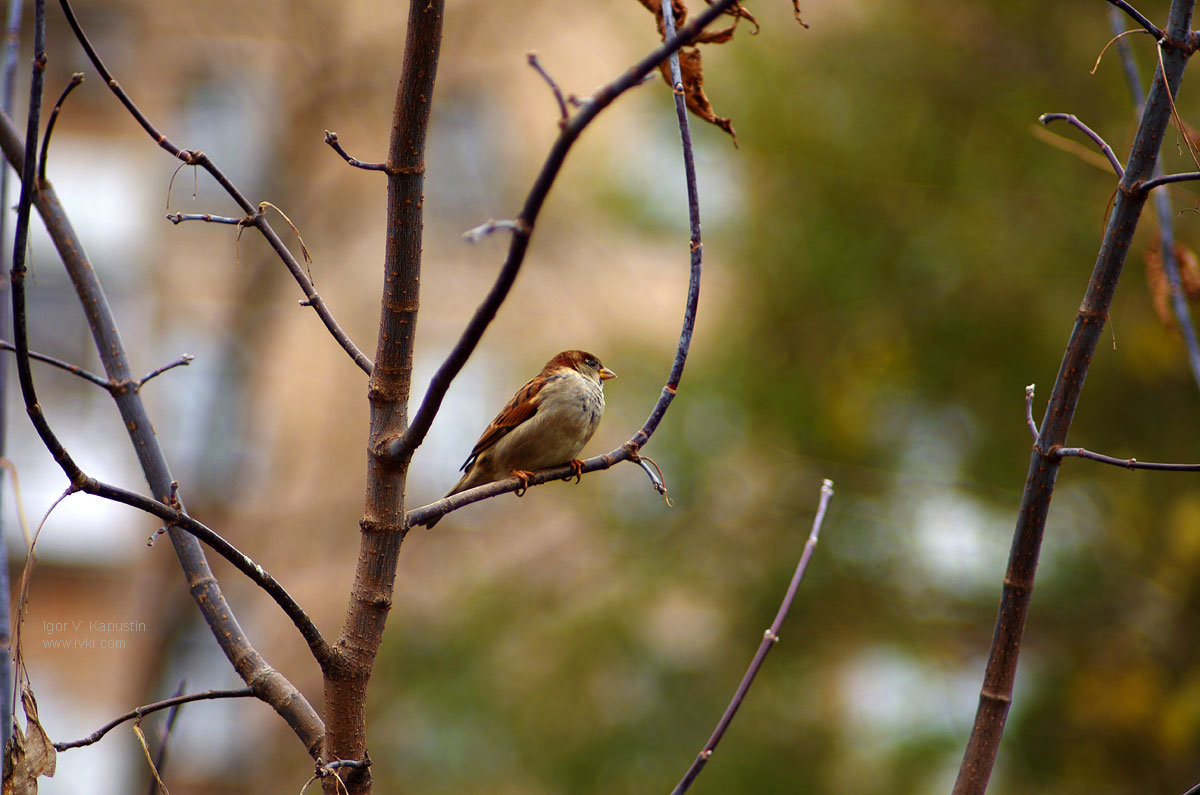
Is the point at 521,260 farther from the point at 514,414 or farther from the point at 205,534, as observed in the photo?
the point at 514,414

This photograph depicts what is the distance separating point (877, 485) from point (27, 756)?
5.73 m

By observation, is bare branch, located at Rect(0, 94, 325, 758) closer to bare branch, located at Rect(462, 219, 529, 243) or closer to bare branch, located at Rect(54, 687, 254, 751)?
bare branch, located at Rect(54, 687, 254, 751)

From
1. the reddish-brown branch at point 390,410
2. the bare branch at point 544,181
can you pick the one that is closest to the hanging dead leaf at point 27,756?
the reddish-brown branch at point 390,410

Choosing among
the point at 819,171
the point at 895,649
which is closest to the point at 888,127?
the point at 819,171

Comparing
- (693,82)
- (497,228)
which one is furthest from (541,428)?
(497,228)

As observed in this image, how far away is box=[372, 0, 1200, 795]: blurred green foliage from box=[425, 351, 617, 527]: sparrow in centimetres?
301

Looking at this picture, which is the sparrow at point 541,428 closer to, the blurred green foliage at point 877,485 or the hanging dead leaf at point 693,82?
the hanging dead leaf at point 693,82

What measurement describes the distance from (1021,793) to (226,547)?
5.74 meters

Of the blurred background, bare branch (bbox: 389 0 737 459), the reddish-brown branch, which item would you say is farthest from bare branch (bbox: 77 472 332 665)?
the blurred background

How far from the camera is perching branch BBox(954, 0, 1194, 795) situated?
1414mm

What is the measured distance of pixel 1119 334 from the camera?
19.0ft

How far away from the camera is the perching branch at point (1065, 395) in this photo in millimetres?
1414

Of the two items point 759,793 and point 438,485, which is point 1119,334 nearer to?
point 759,793

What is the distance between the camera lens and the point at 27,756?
53.9 inches
